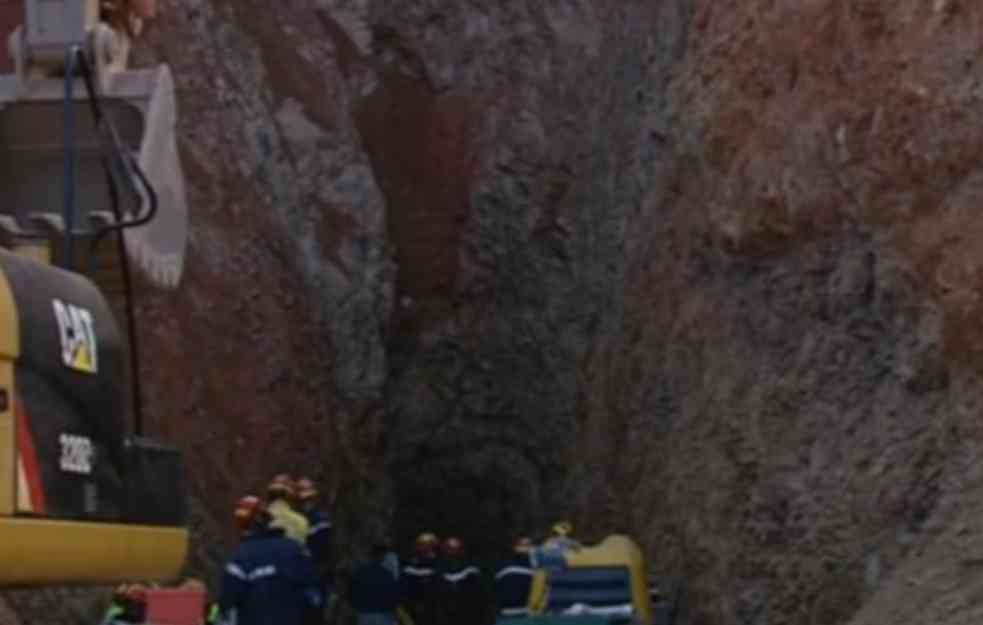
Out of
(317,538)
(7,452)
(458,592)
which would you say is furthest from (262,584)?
(7,452)

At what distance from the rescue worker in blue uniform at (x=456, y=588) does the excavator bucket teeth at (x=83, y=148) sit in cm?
1313

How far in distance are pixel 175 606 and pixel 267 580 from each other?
735 millimetres

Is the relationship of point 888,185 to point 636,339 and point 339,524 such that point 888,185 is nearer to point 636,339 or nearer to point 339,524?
point 636,339

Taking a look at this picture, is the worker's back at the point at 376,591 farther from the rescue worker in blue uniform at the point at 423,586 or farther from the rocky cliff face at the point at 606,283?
the rocky cliff face at the point at 606,283

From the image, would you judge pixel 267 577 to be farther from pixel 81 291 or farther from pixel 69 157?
pixel 81 291

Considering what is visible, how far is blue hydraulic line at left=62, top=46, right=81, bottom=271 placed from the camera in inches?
302

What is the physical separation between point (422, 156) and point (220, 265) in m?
6.82

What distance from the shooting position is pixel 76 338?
672 centimetres

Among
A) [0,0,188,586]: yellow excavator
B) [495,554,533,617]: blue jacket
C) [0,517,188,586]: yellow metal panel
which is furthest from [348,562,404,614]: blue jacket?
[0,517,188,586]: yellow metal panel

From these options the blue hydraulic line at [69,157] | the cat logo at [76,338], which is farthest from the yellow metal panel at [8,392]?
the blue hydraulic line at [69,157]

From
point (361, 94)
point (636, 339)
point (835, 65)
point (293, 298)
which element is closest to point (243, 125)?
point (293, 298)

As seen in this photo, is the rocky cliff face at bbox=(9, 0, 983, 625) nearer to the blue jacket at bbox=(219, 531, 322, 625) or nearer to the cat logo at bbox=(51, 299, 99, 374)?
the blue jacket at bbox=(219, 531, 322, 625)

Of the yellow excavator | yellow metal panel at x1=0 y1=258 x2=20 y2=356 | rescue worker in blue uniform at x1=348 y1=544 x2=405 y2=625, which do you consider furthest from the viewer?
rescue worker in blue uniform at x1=348 y1=544 x2=405 y2=625

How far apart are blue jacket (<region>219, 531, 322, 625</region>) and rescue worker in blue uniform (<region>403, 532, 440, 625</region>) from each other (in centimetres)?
720
